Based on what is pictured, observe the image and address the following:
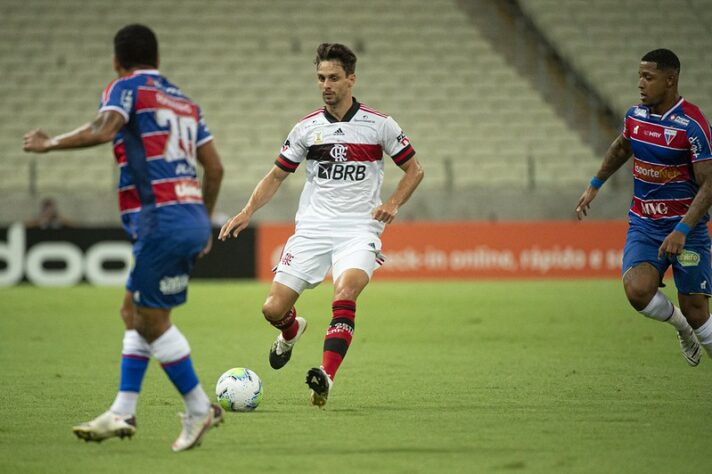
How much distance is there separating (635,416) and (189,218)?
307cm

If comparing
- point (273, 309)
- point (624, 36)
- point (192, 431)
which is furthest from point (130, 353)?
point (624, 36)

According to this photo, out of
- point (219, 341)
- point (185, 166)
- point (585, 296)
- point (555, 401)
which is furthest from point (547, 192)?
point (185, 166)

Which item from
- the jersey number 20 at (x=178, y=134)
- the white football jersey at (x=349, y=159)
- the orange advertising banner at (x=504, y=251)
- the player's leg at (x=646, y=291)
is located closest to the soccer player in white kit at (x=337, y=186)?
the white football jersey at (x=349, y=159)

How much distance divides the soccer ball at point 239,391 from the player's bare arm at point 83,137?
89.8 inches

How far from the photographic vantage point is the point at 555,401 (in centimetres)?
780

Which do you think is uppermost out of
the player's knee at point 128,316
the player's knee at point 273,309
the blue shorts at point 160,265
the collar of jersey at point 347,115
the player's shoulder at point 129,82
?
the player's shoulder at point 129,82

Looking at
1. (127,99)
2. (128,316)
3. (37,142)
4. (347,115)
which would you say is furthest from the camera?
(347,115)

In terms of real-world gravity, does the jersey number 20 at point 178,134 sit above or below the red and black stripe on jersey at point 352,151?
above

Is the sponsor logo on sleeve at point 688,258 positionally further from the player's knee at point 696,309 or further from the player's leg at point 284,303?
the player's leg at point 284,303

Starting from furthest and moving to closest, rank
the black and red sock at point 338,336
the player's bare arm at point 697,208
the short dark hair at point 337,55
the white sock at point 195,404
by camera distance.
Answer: the short dark hair at point 337,55 → the player's bare arm at point 697,208 → the black and red sock at point 338,336 → the white sock at point 195,404

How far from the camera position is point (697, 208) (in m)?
7.90

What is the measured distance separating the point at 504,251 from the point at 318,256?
13329 mm

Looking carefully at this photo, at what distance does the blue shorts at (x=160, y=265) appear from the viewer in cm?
592

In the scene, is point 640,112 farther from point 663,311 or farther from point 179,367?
point 179,367
